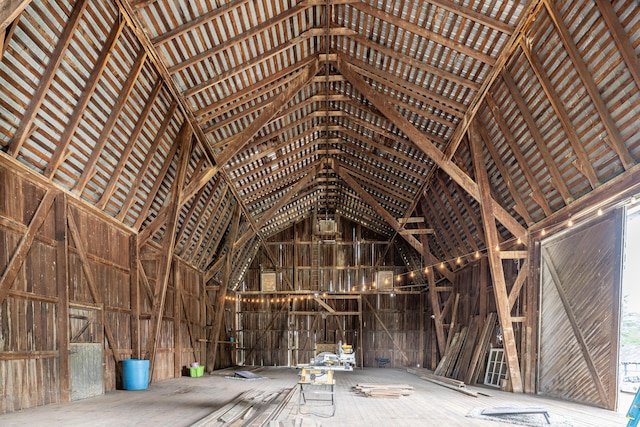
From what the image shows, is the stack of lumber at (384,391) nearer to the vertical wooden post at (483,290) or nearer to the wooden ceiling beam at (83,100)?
the vertical wooden post at (483,290)

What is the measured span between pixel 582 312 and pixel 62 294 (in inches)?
383

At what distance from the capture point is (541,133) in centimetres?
961

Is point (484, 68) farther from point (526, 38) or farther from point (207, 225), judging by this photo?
point (207, 225)

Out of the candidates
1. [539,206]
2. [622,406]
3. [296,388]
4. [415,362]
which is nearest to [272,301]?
[415,362]

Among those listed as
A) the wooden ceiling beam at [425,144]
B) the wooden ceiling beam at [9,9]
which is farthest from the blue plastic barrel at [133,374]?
the wooden ceiling beam at [9,9]

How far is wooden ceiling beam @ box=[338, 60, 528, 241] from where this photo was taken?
11.6 meters

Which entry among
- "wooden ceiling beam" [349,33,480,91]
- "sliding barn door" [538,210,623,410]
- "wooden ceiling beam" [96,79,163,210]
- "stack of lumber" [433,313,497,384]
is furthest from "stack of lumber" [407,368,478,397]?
"wooden ceiling beam" [96,79,163,210]

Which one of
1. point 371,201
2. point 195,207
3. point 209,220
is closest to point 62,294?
point 195,207

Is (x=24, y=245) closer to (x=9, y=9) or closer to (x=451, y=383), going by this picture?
(x=9, y=9)

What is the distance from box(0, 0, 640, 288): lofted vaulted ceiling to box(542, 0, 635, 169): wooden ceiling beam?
0.02 meters

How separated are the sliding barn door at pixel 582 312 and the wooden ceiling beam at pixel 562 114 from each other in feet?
2.86

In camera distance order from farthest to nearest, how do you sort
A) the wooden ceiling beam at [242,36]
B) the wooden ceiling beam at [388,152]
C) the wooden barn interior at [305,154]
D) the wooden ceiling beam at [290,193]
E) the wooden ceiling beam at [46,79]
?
1. the wooden ceiling beam at [290,193]
2. the wooden ceiling beam at [388,152]
3. the wooden ceiling beam at [242,36]
4. the wooden barn interior at [305,154]
5. the wooden ceiling beam at [46,79]

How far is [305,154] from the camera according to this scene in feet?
54.4

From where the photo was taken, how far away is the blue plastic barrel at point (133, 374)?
1087 cm
